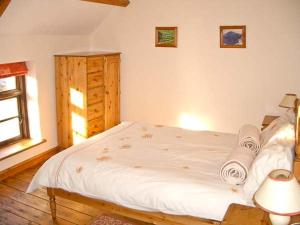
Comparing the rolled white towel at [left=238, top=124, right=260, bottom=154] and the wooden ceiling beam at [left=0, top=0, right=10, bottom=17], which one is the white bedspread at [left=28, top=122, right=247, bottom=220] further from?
the wooden ceiling beam at [left=0, top=0, right=10, bottom=17]

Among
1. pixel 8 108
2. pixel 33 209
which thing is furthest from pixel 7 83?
pixel 33 209

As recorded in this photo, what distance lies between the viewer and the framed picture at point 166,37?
4930 mm

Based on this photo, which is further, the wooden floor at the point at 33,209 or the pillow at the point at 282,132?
the wooden floor at the point at 33,209

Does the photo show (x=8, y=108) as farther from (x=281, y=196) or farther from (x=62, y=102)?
(x=281, y=196)

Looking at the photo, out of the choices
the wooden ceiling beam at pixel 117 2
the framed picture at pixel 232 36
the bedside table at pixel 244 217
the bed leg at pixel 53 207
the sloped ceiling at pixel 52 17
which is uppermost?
the wooden ceiling beam at pixel 117 2

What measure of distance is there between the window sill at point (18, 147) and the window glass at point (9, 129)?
5.0 inches

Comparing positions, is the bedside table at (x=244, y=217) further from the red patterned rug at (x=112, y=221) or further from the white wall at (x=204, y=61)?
the white wall at (x=204, y=61)

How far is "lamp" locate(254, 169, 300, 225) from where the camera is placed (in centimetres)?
164

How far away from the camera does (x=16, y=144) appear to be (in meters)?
4.51

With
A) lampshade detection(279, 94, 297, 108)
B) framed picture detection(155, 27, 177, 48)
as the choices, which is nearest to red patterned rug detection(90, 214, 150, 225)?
lampshade detection(279, 94, 297, 108)

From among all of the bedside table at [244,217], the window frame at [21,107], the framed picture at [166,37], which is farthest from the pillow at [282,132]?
the window frame at [21,107]

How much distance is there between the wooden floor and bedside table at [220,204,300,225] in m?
1.69

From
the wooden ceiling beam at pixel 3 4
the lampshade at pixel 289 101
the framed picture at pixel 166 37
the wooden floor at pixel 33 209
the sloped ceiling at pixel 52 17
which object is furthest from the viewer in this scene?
the framed picture at pixel 166 37

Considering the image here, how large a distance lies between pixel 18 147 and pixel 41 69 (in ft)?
3.66
